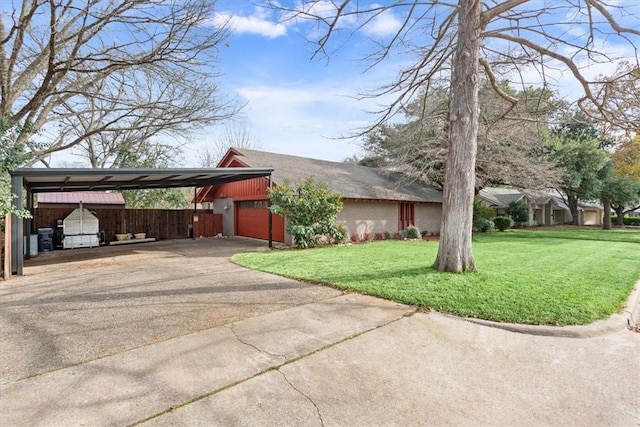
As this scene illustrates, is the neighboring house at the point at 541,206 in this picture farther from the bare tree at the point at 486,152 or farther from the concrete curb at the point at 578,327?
the concrete curb at the point at 578,327

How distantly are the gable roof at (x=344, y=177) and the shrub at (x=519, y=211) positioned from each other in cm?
1068

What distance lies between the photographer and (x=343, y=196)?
14422 mm

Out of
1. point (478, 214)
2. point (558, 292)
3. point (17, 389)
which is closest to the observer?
point (17, 389)

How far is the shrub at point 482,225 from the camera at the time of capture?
2098 cm

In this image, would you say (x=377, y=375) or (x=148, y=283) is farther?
(x=148, y=283)

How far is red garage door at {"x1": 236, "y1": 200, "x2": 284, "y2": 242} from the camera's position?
1462cm

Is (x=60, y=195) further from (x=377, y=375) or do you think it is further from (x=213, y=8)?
(x=377, y=375)

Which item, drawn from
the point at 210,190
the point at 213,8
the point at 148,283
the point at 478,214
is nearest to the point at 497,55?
the point at 213,8

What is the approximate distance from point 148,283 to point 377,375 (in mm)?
5726

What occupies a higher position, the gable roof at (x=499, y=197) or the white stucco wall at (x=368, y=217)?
the gable roof at (x=499, y=197)

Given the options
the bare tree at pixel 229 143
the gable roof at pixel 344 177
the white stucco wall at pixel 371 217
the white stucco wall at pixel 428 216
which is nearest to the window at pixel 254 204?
the gable roof at pixel 344 177

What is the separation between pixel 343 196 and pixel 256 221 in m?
4.65

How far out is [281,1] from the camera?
6.75 meters

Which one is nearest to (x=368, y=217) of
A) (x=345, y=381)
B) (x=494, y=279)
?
(x=494, y=279)
